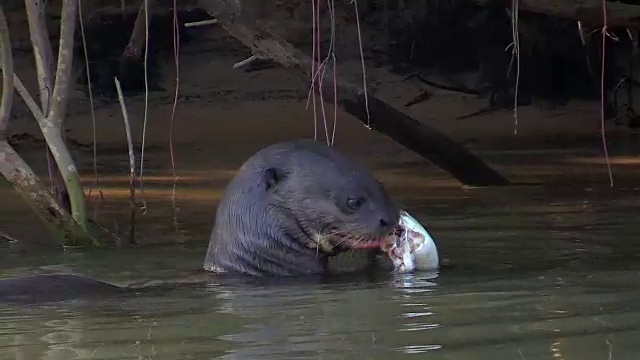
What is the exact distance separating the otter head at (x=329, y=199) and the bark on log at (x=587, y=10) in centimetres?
185

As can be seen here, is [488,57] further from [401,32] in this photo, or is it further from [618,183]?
[618,183]

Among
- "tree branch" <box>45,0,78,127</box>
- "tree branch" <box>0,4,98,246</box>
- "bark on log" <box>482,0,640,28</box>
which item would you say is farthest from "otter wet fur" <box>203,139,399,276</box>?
"bark on log" <box>482,0,640,28</box>

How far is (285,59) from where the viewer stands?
19.5 feet


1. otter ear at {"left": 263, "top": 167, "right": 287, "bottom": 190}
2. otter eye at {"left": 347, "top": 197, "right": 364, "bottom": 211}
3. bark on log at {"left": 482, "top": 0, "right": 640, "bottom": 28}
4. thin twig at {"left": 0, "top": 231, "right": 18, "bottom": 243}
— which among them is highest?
bark on log at {"left": 482, "top": 0, "right": 640, "bottom": 28}

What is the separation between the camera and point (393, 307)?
11.4 feet

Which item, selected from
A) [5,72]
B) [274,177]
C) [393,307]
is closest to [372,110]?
[5,72]

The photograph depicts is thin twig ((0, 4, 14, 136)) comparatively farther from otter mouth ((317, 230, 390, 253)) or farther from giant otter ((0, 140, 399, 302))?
otter mouth ((317, 230, 390, 253))

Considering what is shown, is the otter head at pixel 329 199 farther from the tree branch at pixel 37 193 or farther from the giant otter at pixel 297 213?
the tree branch at pixel 37 193

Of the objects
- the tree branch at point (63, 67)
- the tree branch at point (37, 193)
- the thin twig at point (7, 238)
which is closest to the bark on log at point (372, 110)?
the tree branch at point (63, 67)

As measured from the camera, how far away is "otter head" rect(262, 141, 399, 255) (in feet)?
13.6

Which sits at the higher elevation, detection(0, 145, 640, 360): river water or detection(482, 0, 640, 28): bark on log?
detection(482, 0, 640, 28): bark on log

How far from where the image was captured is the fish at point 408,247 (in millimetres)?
4207

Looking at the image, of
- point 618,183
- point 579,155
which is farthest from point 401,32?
point 618,183

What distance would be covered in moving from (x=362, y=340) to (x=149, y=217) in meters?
3.24
